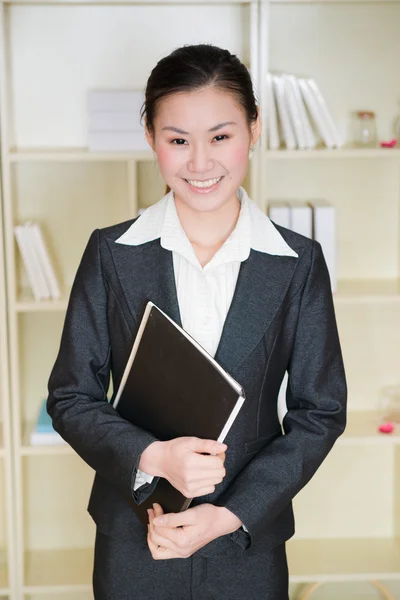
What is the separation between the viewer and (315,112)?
99.7 inches

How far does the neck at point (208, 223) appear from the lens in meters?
1.62

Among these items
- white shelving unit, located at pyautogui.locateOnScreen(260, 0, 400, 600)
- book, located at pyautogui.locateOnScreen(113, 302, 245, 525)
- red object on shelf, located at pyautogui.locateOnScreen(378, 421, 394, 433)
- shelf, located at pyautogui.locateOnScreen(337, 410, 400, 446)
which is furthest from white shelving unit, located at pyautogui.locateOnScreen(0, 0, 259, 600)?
book, located at pyautogui.locateOnScreen(113, 302, 245, 525)

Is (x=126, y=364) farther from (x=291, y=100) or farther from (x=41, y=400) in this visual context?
(x=41, y=400)

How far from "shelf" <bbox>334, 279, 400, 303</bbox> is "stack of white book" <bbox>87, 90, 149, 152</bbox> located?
2.37ft

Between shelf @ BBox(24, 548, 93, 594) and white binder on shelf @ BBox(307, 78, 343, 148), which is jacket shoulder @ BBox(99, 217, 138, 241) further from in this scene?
shelf @ BBox(24, 548, 93, 594)

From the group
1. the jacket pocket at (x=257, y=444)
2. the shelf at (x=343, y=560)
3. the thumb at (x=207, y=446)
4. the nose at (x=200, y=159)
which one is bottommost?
the shelf at (x=343, y=560)

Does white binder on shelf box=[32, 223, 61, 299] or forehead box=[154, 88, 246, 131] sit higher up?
forehead box=[154, 88, 246, 131]

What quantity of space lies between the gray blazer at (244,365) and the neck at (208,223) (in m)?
0.08

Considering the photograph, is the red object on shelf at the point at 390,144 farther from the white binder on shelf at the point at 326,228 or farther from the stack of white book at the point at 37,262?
the stack of white book at the point at 37,262

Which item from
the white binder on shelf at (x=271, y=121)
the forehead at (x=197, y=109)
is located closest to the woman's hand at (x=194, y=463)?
the forehead at (x=197, y=109)

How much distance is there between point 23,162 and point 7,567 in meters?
1.29

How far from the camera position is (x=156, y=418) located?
1.50 metres

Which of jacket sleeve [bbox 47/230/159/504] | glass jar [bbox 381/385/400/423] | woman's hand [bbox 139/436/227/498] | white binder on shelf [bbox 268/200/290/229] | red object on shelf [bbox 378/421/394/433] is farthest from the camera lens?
glass jar [bbox 381/385/400/423]

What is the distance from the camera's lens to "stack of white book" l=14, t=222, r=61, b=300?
2521 mm
